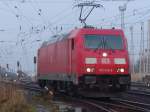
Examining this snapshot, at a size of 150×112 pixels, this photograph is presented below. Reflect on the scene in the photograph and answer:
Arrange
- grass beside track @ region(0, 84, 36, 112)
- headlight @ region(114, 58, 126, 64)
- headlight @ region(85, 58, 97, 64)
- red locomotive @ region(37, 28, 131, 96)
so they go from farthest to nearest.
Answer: headlight @ region(114, 58, 126, 64)
headlight @ region(85, 58, 97, 64)
red locomotive @ region(37, 28, 131, 96)
grass beside track @ region(0, 84, 36, 112)

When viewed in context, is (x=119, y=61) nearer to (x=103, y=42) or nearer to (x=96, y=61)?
(x=96, y=61)

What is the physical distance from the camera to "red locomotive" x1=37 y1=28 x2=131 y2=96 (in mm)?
26422

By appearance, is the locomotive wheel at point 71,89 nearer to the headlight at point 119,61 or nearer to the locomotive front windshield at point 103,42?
the locomotive front windshield at point 103,42

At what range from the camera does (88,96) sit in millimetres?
26984

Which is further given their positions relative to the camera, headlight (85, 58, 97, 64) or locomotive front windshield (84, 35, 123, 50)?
locomotive front windshield (84, 35, 123, 50)

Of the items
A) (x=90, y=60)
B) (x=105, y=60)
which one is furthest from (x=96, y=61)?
(x=105, y=60)

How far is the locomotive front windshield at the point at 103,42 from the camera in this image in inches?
1074

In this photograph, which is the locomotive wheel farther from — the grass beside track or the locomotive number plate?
the grass beside track

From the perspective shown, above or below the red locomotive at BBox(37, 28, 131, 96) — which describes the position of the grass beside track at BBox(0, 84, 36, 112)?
below

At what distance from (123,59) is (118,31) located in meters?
1.57

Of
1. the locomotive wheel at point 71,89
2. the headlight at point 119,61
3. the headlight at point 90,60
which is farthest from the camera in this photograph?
the locomotive wheel at point 71,89

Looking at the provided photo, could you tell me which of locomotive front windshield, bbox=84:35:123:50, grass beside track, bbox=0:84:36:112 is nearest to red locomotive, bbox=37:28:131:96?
locomotive front windshield, bbox=84:35:123:50

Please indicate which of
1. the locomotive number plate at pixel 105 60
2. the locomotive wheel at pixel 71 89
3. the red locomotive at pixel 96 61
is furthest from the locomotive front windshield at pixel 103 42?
the locomotive wheel at pixel 71 89

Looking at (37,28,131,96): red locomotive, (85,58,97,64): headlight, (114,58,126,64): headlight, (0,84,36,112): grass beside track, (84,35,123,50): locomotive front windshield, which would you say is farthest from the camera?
(84,35,123,50): locomotive front windshield
